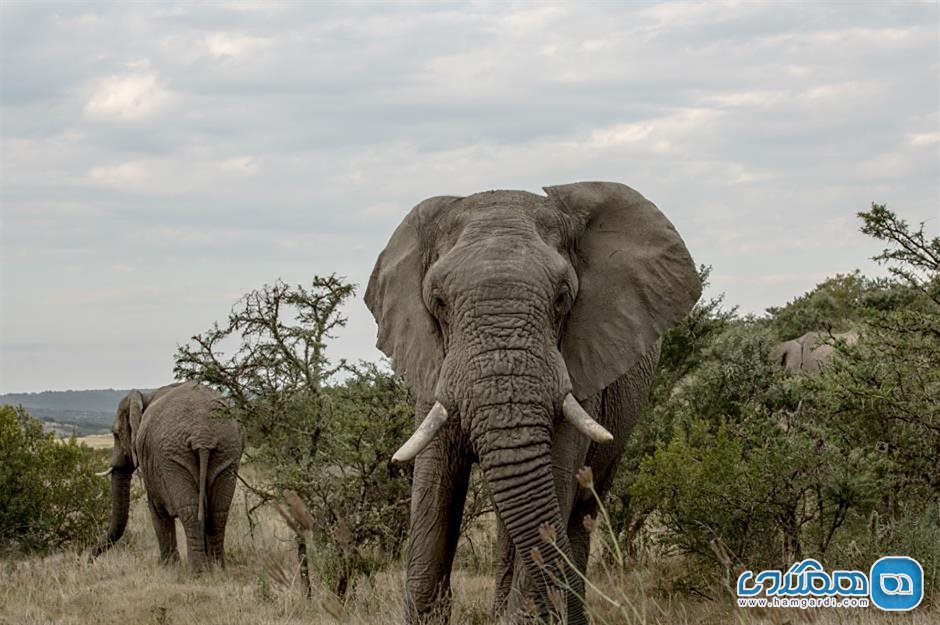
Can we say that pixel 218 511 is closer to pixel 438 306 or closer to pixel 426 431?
pixel 438 306

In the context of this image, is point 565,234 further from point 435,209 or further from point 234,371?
point 234,371

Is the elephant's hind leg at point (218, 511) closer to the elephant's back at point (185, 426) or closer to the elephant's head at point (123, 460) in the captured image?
the elephant's back at point (185, 426)

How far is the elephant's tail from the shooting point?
563 inches

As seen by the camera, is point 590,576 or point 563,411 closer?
point 563,411

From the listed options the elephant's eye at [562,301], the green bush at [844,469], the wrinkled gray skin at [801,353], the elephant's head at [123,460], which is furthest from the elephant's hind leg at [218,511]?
the wrinkled gray skin at [801,353]

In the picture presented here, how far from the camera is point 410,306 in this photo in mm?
7758

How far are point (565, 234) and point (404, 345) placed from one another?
4.05 feet

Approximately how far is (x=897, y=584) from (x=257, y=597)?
5.24 metres

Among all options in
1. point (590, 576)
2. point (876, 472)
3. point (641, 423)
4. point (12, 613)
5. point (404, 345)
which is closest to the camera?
point (404, 345)

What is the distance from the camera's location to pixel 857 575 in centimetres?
884

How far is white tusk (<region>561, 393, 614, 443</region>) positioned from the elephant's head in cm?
1054

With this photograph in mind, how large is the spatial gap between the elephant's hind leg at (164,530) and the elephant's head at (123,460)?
3.00 ft

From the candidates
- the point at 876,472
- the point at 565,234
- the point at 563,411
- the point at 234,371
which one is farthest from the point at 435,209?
the point at 876,472

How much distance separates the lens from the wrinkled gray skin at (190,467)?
14.7 metres
